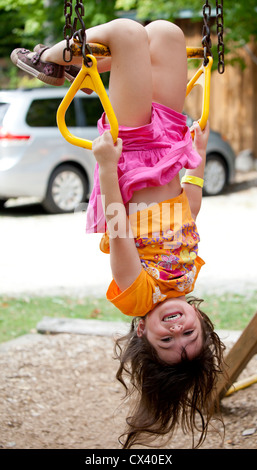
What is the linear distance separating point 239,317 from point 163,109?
301cm

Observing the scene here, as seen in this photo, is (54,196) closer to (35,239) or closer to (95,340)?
(35,239)

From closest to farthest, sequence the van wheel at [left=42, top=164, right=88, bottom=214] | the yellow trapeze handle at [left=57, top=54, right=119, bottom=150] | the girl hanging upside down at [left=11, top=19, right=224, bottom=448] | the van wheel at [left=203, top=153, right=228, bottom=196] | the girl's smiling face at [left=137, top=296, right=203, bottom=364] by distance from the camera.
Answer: the yellow trapeze handle at [left=57, top=54, right=119, bottom=150] → the girl hanging upside down at [left=11, top=19, right=224, bottom=448] → the girl's smiling face at [left=137, top=296, right=203, bottom=364] → the van wheel at [left=42, top=164, right=88, bottom=214] → the van wheel at [left=203, top=153, right=228, bottom=196]

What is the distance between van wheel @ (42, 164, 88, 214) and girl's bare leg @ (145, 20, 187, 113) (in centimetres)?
683

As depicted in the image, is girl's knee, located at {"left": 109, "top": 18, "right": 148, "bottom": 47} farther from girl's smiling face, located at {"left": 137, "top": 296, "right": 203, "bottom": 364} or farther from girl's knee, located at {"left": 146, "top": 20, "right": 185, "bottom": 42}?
girl's smiling face, located at {"left": 137, "top": 296, "right": 203, "bottom": 364}

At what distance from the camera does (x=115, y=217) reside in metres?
2.32

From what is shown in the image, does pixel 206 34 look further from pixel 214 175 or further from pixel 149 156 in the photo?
pixel 214 175

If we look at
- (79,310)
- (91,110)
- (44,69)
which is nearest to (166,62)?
(44,69)

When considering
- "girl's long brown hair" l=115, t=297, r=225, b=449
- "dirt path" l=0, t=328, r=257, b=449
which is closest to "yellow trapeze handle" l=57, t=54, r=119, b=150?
"girl's long brown hair" l=115, t=297, r=225, b=449

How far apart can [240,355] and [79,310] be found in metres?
2.24

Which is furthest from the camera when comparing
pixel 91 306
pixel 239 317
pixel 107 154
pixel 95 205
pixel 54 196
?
pixel 54 196

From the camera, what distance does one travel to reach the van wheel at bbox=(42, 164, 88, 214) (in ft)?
30.9

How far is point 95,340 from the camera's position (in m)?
4.91

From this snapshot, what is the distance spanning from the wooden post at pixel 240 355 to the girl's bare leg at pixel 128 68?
163cm
